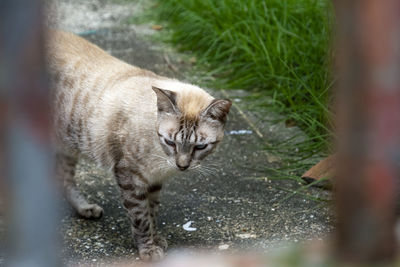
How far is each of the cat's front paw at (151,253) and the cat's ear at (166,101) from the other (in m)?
0.87

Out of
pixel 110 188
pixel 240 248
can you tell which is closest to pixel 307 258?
pixel 240 248

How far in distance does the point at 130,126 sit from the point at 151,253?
79 centimetres

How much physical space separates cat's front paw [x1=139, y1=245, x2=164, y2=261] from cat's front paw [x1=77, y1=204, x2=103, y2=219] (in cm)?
51

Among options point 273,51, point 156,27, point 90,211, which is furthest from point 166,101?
point 156,27

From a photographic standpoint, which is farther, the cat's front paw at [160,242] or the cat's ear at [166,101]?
the cat's front paw at [160,242]

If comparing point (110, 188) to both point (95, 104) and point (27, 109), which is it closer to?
point (95, 104)

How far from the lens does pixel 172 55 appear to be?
6.62 meters

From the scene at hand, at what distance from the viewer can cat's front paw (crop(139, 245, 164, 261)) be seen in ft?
11.8

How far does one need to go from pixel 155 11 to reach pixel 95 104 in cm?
390

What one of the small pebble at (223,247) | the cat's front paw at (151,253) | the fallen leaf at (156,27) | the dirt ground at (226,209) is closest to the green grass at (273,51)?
the dirt ground at (226,209)

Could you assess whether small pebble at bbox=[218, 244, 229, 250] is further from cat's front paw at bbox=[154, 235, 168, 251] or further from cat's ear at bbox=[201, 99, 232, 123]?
cat's ear at bbox=[201, 99, 232, 123]

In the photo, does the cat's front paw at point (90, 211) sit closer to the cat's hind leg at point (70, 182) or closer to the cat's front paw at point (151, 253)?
the cat's hind leg at point (70, 182)

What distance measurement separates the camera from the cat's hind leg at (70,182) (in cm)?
405

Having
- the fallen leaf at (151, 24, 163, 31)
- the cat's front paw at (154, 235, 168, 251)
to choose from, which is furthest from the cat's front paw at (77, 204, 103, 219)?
the fallen leaf at (151, 24, 163, 31)
